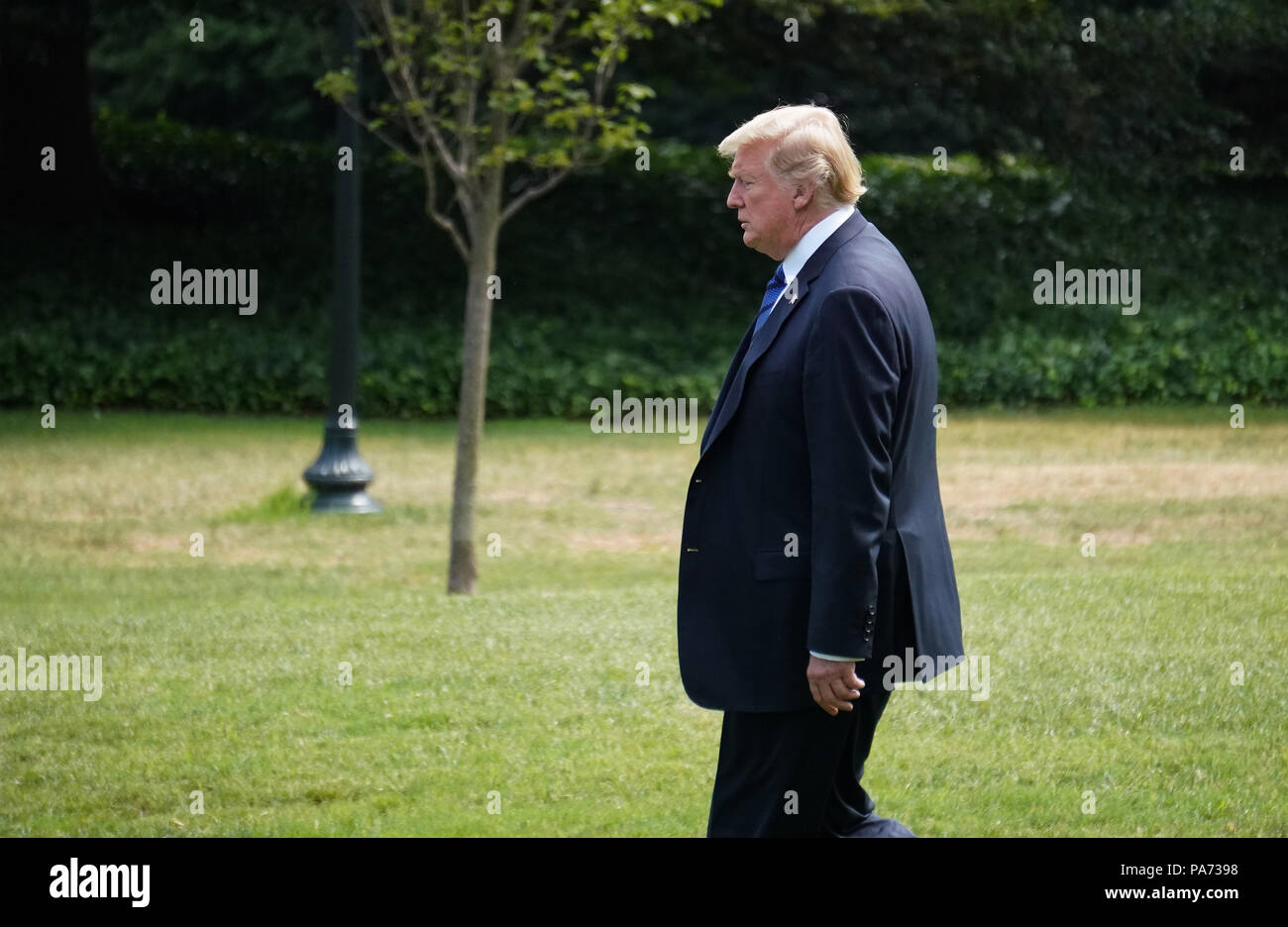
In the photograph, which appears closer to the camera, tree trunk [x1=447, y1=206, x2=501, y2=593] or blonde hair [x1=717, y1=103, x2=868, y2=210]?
blonde hair [x1=717, y1=103, x2=868, y2=210]

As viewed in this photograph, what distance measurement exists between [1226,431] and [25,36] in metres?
16.2

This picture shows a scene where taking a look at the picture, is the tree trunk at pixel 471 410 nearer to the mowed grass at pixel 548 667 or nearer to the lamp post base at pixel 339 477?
the mowed grass at pixel 548 667

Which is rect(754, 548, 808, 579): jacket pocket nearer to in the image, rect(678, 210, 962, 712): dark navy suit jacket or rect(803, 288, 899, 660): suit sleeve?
rect(678, 210, 962, 712): dark navy suit jacket

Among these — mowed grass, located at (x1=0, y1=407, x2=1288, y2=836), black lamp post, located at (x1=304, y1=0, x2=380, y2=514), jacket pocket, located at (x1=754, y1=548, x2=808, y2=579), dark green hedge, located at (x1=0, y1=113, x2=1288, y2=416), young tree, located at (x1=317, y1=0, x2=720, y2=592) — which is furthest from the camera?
dark green hedge, located at (x1=0, y1=113, x2=1288, y2=416)

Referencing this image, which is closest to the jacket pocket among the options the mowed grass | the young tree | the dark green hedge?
the mowed grass

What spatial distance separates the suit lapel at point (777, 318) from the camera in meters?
3.69

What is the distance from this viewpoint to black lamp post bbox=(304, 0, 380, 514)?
1323 cm

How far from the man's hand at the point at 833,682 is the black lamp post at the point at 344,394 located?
393 inches

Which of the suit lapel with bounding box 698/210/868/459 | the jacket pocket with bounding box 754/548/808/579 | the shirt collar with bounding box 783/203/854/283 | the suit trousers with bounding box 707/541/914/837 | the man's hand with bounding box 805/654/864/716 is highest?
the shirt collar with bounding box 783/203/854/283

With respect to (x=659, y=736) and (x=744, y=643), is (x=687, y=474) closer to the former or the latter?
(x=659, y=736)

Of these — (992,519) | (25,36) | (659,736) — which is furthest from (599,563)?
(25,36)

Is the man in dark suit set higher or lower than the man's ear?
lower

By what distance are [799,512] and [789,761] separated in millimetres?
586

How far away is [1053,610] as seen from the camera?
334 inches
